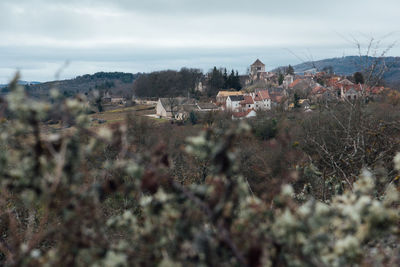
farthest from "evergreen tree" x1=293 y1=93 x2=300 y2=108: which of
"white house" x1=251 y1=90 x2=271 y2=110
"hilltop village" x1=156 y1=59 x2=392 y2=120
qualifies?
"white house" x1=251 y1=90 x2=271 y2=110

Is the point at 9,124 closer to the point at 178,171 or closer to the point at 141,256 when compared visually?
the point at 141,256

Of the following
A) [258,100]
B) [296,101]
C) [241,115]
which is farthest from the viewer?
[258,100]

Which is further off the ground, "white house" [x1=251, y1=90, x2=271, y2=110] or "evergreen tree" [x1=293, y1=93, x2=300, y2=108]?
"evergreen tree" [x1=293, y1=93, x2=300, y2=108]

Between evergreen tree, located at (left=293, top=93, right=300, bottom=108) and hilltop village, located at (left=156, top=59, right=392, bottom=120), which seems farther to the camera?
evergreen tree, located at (left=293, top=93, right=300, bottom=108)

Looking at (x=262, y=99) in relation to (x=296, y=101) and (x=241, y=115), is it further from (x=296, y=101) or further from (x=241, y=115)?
(x=241, y=115)

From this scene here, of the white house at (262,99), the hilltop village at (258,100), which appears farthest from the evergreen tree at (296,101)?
the white house at (262,99)

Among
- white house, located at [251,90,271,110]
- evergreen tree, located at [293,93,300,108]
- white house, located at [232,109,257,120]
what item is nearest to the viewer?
white house, located at [232,109,257,120]

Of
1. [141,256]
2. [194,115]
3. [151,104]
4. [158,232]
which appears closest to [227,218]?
[158,232]

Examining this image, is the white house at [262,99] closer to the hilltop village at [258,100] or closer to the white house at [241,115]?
the hilltop village at [258,100]

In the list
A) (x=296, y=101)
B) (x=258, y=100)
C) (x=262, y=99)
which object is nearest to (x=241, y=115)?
(x=296, y=101)

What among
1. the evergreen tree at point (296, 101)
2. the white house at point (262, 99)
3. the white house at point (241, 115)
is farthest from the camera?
the white house at point (262, 99)

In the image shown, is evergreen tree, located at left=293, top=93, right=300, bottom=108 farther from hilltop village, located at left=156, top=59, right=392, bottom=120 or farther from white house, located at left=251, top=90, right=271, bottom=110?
white house, located at left=251, top=90, right=271, bottom=110

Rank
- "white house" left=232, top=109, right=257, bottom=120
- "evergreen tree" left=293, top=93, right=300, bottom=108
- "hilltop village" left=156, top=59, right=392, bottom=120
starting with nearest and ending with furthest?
"hilltop village" left=156, top=59, right=392, bottom=120
"white house" left=232, top=109, right=257, bottom=120
"evergreen tree" left=293, top=93, right=300, bottom=108

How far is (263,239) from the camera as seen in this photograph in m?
1.89
